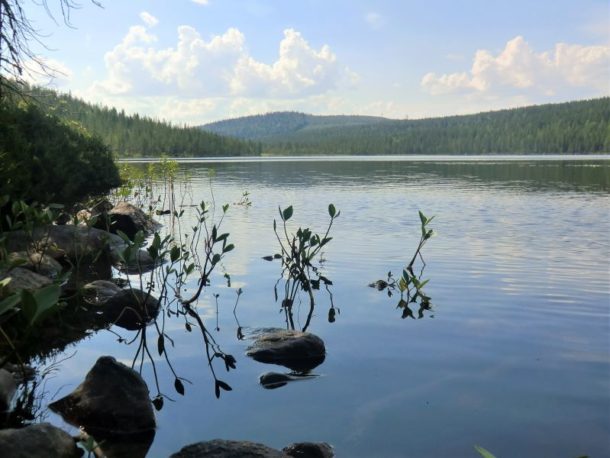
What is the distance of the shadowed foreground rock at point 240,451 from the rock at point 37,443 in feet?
3.46

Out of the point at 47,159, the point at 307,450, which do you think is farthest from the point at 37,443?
the point at 47,159

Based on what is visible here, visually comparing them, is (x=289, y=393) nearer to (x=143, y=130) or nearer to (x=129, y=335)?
(x=129, y=335)

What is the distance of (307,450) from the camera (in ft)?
19.7

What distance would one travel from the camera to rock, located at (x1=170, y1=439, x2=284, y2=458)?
5.54 meters

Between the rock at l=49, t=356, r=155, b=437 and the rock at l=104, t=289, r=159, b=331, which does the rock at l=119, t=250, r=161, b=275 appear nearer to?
the rock at l=104, t=289, r=159, b=331

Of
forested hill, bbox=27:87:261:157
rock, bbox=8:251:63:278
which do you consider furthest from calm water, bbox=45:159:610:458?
forested hill, bbox=27:87:261:157

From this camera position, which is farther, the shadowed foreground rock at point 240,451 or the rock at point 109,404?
the rock at point 109,404

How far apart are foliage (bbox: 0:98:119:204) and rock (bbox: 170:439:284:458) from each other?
11.6 metres

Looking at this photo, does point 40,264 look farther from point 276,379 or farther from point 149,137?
point 149,137

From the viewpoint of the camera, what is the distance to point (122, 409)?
6.71 metres

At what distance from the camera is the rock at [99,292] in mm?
12234

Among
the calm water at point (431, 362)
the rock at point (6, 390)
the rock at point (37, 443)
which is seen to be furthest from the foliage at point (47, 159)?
the rock at point (37, 443)

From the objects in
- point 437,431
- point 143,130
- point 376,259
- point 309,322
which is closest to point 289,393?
point 437,431

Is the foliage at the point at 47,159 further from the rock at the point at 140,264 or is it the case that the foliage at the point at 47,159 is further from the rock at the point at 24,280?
the rock at the point at 24,280
